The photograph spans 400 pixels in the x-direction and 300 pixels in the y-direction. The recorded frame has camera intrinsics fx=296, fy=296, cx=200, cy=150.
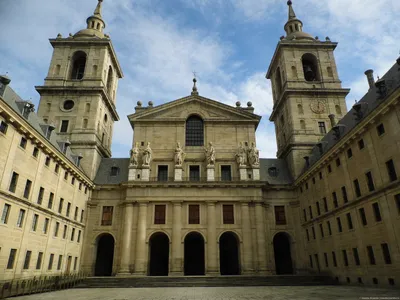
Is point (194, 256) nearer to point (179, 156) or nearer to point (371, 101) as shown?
point (179, 156)

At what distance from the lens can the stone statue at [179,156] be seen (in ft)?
129

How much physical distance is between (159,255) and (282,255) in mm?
17277

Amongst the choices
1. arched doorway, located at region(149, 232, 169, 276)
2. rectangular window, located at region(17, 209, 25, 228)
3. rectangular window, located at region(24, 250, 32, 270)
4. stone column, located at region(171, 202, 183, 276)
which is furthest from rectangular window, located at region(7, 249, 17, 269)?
arched doorway, located at region(149, 232, 169, 276)

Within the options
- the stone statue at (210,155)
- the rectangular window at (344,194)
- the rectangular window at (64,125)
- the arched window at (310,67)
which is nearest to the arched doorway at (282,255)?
the rectangular window at (344,194)

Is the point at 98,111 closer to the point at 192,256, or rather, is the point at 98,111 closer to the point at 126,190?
the point at 126,190

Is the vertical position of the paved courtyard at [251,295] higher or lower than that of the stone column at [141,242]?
lower

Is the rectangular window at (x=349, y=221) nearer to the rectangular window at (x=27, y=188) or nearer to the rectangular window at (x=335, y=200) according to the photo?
the rectangular window at (x=335, y=200)

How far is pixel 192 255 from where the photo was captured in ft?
136

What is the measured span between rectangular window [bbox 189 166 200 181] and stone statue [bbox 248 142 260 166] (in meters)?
7.36

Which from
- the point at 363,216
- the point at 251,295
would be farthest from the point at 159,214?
the point at 363,216

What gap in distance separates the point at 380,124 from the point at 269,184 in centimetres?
1893

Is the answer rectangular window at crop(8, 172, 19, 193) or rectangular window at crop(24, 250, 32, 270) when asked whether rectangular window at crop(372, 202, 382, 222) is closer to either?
rectangular window at crop(8, 172, 19, 193)

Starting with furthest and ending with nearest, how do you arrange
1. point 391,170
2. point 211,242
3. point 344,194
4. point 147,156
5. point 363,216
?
1. point 147,156
2. point 211,242
3. point 344,194
4. point 363,216
5. point 391,170

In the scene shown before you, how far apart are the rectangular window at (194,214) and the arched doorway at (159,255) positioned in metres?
5.24
